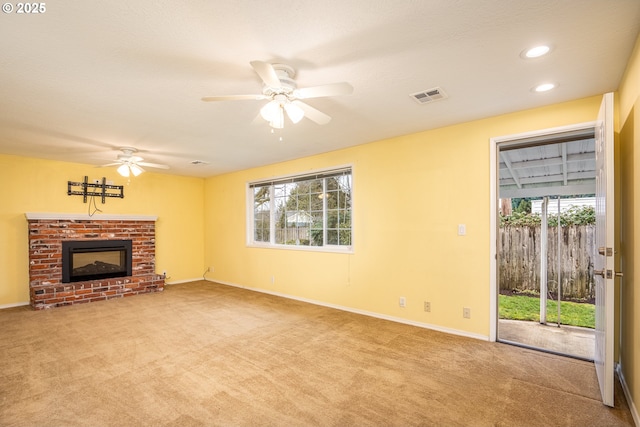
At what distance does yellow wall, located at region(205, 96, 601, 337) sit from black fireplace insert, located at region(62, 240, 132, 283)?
11.2ft

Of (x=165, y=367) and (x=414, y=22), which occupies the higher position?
(x=414, y=22)

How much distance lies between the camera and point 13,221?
485cm

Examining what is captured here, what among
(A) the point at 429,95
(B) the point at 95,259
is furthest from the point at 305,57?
(B) the point at 95,259

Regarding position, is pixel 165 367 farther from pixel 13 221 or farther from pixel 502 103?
pixel 13 221

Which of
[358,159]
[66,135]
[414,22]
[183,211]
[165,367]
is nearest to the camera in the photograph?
[414,22]

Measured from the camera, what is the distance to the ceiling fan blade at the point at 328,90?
1.93 meters

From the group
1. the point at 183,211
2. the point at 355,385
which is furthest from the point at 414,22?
the point at 183,211

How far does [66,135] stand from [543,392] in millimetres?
5590

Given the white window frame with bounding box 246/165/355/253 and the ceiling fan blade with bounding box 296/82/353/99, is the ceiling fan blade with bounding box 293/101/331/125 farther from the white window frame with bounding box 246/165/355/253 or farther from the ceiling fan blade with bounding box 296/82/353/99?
the white window frame with bounding box 246/165/355/253

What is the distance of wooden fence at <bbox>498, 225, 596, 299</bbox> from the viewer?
4199 millimetres

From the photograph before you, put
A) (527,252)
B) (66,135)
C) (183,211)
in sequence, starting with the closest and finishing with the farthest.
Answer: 1. (66,135)
2. (527,252)
3. (183,211)

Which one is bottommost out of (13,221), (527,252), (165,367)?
(165,367)

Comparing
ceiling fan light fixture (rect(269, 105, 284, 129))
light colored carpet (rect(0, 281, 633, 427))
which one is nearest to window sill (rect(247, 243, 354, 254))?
light colored carpet (rect(0, 281, 633, 427))

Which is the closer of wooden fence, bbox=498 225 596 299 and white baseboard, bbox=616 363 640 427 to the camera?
white baseboard, bbox=616 363 640 427
